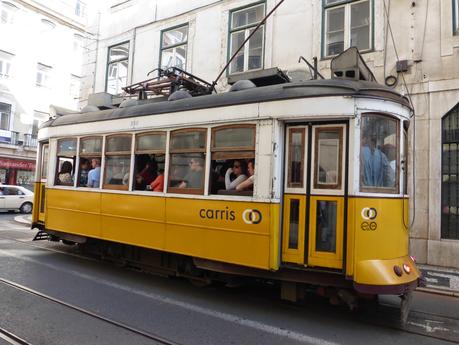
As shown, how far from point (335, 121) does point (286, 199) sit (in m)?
1.19

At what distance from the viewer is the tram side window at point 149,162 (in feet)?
21.4

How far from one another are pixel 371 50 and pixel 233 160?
237 inches

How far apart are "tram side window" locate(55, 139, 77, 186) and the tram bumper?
5.85m

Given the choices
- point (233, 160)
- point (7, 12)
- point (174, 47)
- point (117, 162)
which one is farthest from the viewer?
point (7, 12)

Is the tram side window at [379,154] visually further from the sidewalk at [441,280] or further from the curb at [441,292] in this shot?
the curb at [441,292]

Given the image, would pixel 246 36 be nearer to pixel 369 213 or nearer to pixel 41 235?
pixel 41 235

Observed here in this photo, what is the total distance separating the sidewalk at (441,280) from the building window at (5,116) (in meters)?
26.2

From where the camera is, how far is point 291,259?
5168mm

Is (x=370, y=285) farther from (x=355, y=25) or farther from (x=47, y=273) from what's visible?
(x=355, y=25)

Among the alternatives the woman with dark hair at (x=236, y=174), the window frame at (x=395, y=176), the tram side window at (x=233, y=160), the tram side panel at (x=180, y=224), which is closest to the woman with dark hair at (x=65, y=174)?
the tram side panel at (x=180, y=224)

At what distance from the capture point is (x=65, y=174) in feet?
27.2

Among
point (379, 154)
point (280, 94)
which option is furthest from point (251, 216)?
point (379, 154)

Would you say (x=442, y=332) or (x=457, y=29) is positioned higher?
(x=457, y=29)

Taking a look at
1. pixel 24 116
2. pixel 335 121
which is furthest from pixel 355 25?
pixel 24 116
